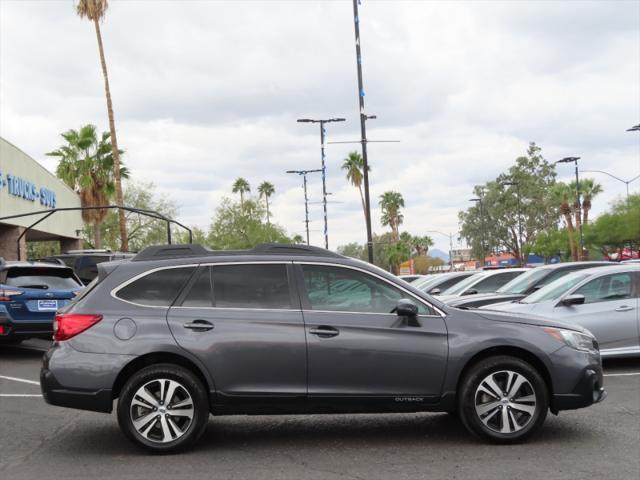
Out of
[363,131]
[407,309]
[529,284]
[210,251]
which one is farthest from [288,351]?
[363,131]

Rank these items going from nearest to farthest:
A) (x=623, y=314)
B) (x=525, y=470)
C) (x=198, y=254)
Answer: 1. (x=525, y=470)
2. (x=198, y=254)
3. (x=623, y=314)

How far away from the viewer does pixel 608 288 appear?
11.1 metres

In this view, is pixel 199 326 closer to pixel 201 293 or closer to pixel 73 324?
pixel 201 293

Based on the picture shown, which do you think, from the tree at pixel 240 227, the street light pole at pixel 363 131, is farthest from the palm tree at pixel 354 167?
the street light pole at pixel 363 131

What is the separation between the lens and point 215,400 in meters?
6.41

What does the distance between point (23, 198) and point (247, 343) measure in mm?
26875

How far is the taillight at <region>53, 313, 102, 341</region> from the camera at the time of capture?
21.1ft

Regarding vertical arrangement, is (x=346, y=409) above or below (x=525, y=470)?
above

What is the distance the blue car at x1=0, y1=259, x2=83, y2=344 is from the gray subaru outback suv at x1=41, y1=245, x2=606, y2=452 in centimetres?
732

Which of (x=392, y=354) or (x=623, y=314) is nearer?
(x=392, y=354)

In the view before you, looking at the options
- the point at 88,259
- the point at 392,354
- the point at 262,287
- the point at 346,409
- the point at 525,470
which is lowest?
the point at 525,470

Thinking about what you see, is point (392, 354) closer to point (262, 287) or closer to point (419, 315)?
point (419, 315)

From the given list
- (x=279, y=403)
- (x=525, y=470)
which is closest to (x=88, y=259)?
→ (x=279, y=403)

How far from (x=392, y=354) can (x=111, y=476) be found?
7.53 feet
